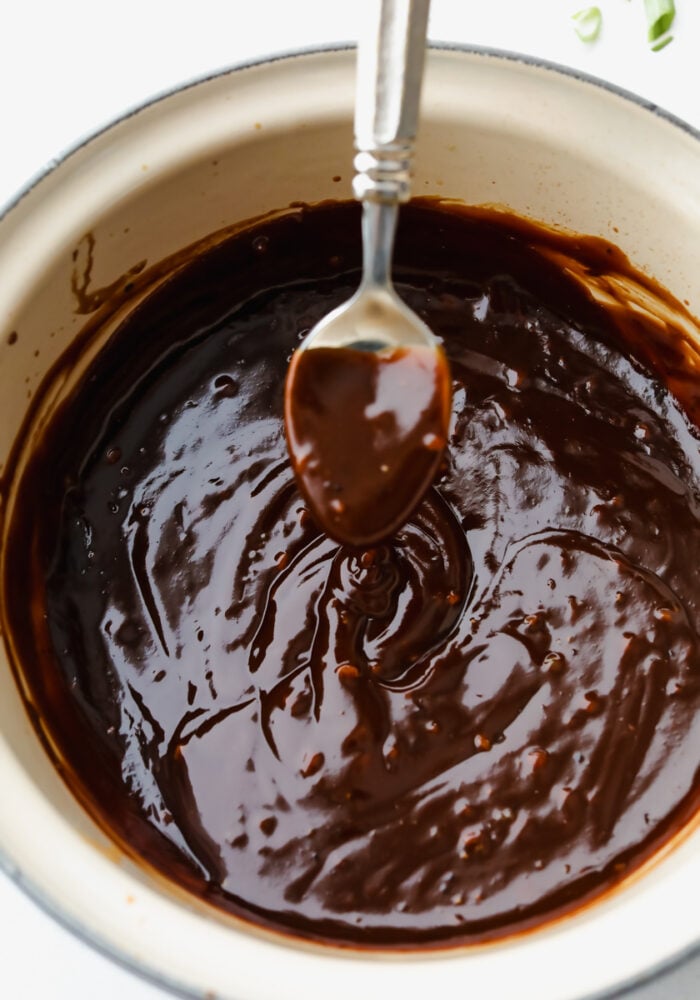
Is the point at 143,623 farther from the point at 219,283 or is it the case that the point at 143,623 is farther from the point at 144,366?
the point at 219,283

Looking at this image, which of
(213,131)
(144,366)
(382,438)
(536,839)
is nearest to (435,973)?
(536,839)

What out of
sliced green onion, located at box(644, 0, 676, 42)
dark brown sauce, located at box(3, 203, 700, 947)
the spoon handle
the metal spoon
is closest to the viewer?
the spoon handle

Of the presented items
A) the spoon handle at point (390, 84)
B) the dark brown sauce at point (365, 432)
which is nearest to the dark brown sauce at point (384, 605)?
the dark brown sauce at point (365, 432)

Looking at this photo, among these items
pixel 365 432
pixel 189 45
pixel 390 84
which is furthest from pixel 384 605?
pixel 189 45

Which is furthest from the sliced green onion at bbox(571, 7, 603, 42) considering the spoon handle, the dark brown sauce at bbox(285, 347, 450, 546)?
the dark brown sauce at bbox(285, 347, 450, 546)

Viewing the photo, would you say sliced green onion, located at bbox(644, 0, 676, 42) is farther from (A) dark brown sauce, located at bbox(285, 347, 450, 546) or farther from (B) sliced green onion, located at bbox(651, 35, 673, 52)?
(A) dark brown sauce, located at bbox(285, 347, 450, 546)

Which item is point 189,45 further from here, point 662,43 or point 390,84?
point 662,43
